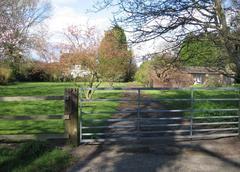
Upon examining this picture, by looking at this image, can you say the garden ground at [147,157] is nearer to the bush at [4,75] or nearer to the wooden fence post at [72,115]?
the wooden fence post at [72,115]

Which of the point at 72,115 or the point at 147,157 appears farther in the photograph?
the point at 72,115

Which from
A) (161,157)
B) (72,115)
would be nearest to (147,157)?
(161,157)

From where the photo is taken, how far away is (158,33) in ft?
36.4

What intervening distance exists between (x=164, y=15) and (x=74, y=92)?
3.63 m

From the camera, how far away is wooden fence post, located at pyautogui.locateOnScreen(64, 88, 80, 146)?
28.7ft

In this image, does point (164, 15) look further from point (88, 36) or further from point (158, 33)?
point (88, 36)

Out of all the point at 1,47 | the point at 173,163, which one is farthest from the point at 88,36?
the point at 173,163

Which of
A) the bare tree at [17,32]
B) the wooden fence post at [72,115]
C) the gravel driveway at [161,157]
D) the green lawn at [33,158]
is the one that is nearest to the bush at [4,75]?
the bare tree at [17,32]

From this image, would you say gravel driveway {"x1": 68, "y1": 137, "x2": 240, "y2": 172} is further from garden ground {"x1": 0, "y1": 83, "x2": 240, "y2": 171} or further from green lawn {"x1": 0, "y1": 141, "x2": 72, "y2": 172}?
green lawn {"x1": 0, "y1": 141, "x2": 72, "y2": 172}

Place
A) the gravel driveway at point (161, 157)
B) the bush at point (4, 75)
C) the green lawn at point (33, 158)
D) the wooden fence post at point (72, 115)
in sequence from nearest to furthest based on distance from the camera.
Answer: the green lawn at point (33, 158) < the gravel driveway at point (161, 157) < the wooden fence post at point (72, 115) < the bush at point (4, 75)

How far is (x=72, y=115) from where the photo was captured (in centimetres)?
873

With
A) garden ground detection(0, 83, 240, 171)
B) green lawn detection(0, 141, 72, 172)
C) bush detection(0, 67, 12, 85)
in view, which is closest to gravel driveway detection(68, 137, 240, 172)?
garden ground detection(0, 83, 240, 171)

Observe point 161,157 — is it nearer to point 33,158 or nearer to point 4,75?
point 33,158

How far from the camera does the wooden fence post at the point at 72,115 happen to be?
8.73 meters
